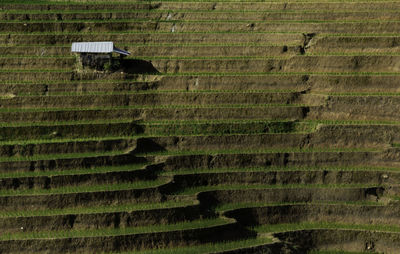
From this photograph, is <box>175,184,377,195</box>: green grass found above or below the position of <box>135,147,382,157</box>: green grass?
below

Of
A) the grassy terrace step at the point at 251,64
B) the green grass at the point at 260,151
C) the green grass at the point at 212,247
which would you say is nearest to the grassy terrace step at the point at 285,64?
the grassy terrace step at the point at 251,64

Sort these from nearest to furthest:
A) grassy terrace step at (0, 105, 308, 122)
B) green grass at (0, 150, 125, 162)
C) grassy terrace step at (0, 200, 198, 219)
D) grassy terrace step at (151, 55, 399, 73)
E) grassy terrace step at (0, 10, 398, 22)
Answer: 1. grassy terrace step at (0, 200, 198, 219)
2. green grass at (0, 150, 125, 162)
3. grassy terrace step at (0, 105, 308, 122)
4. grassy terrace step at (151, 55, 399, 73)
5. grassy terrace step at (0, 10, 398, 22)

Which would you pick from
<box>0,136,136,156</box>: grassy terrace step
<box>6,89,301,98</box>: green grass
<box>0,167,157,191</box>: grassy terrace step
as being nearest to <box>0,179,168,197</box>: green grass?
<box>0,167,157,191</box>: grassy terrace step

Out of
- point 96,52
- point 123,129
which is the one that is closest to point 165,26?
point 96,52

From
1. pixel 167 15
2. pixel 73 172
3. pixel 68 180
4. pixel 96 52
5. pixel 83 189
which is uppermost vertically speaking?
pixel 167 15

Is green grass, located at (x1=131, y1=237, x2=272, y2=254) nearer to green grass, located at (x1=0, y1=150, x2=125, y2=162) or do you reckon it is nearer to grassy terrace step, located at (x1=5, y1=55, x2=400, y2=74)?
green grass, located at (x1=0, y1=150, x2=125, y2=162)

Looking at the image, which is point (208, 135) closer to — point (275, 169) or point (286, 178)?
point (275, 169)

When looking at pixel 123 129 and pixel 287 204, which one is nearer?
pixel 287 204
